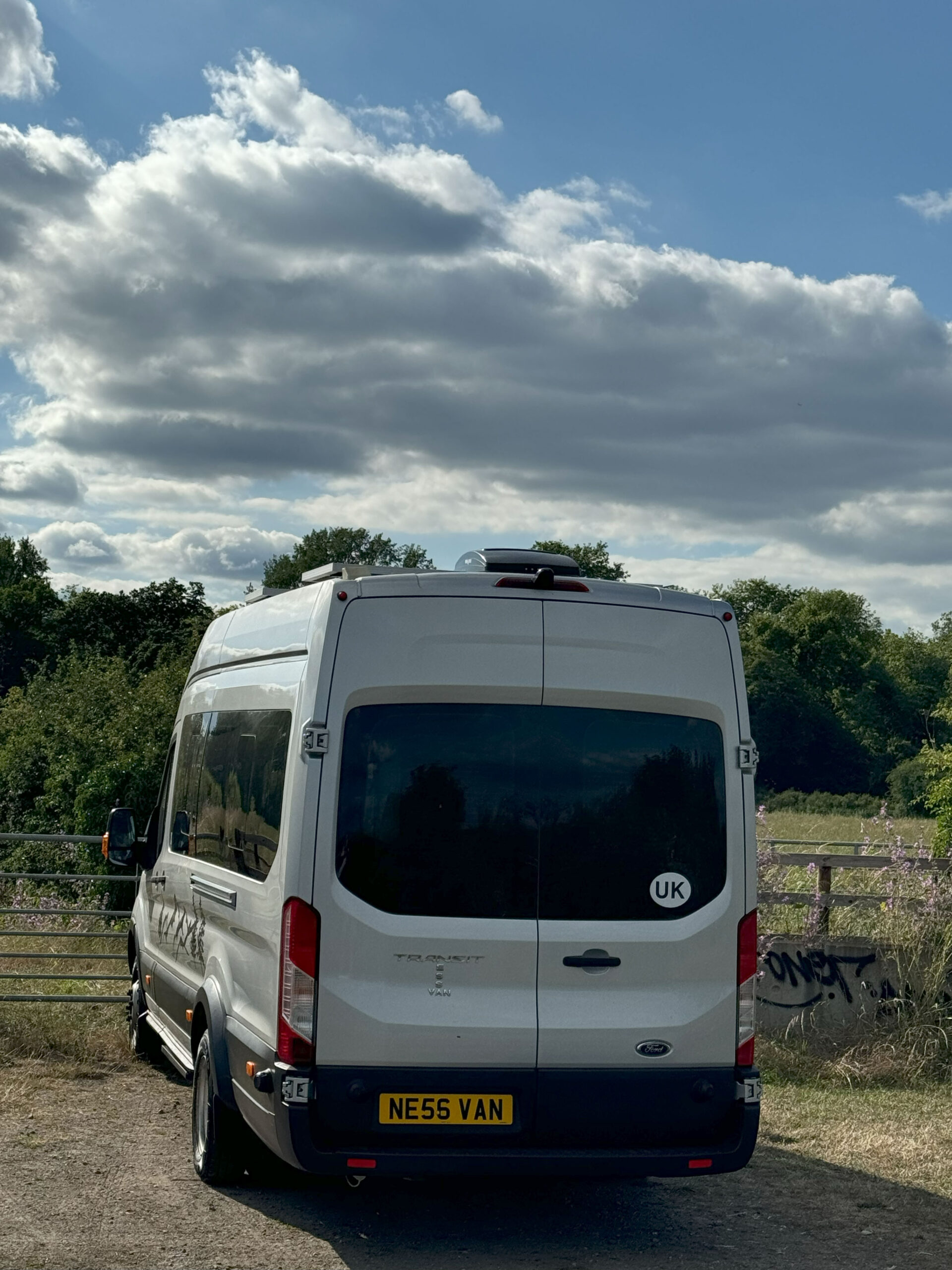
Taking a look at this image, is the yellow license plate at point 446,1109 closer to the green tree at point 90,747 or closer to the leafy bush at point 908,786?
the green tree at point 90,747

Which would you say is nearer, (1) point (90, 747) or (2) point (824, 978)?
(2) point (824, 978)

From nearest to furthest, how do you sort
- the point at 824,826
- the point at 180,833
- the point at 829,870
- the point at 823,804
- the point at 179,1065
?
the point at 179,1065
the point at 180,833
the point at 829,870
the point at 824,826
the point at 823,804

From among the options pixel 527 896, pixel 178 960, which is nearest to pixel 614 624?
pixel 527 896

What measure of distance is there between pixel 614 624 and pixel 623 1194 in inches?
119

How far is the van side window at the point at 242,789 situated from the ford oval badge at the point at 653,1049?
1.66 m

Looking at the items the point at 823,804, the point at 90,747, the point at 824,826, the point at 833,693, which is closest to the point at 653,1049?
the point at 90,747

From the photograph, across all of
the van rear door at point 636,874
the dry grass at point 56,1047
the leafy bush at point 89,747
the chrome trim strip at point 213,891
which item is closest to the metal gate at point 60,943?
the dry grass at point 56,1047

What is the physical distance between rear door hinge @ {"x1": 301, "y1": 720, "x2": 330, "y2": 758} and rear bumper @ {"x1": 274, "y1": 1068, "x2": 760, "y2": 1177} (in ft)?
3.98

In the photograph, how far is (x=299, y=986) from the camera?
5.67m

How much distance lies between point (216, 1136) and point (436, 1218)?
43.3 inches

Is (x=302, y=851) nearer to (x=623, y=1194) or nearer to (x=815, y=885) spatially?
(x=623, y=1194)

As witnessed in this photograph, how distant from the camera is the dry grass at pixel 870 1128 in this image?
26.3ft

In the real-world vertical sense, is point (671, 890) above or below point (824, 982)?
above

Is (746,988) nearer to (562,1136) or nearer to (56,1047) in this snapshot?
(562,1136)
